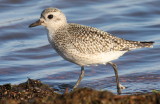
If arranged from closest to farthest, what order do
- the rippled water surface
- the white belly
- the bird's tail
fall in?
the white belly < the bird's tail < the rippled water surface

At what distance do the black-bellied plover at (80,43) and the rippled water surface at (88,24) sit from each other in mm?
849

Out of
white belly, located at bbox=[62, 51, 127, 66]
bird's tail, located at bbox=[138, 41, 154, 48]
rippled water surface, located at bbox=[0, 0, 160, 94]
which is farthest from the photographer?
rippled water surface, located at bbox=[0, 0, 160, 94]

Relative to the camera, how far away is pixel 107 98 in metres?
5.63

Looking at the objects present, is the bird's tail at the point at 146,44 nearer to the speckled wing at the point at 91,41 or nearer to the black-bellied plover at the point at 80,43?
the black-bellied plover at the point at 80,43

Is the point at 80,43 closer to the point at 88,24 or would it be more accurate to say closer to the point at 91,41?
the point at 91,41

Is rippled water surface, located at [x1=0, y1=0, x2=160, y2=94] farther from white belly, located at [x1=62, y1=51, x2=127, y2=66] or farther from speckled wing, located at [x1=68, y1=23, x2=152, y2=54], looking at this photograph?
speckled wing, located at [x1=68, y1=23, x2=152, y2=54]

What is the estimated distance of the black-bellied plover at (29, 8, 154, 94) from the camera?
8188mm

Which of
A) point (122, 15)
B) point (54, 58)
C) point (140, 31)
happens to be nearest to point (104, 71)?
point (54, 58)

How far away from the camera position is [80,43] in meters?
8.23

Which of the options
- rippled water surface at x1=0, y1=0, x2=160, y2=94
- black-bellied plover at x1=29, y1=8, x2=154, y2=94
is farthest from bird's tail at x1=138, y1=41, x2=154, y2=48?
rippled water surface at x1=0, y1=0, x2=160, y2=94

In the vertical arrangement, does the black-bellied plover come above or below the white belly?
above

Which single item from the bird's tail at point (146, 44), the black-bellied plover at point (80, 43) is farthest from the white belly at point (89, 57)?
the bird's tail at point (146, 44)

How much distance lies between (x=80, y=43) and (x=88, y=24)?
18.7 feet

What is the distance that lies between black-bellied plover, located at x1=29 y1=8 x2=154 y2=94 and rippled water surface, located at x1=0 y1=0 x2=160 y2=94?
849 millimetres
